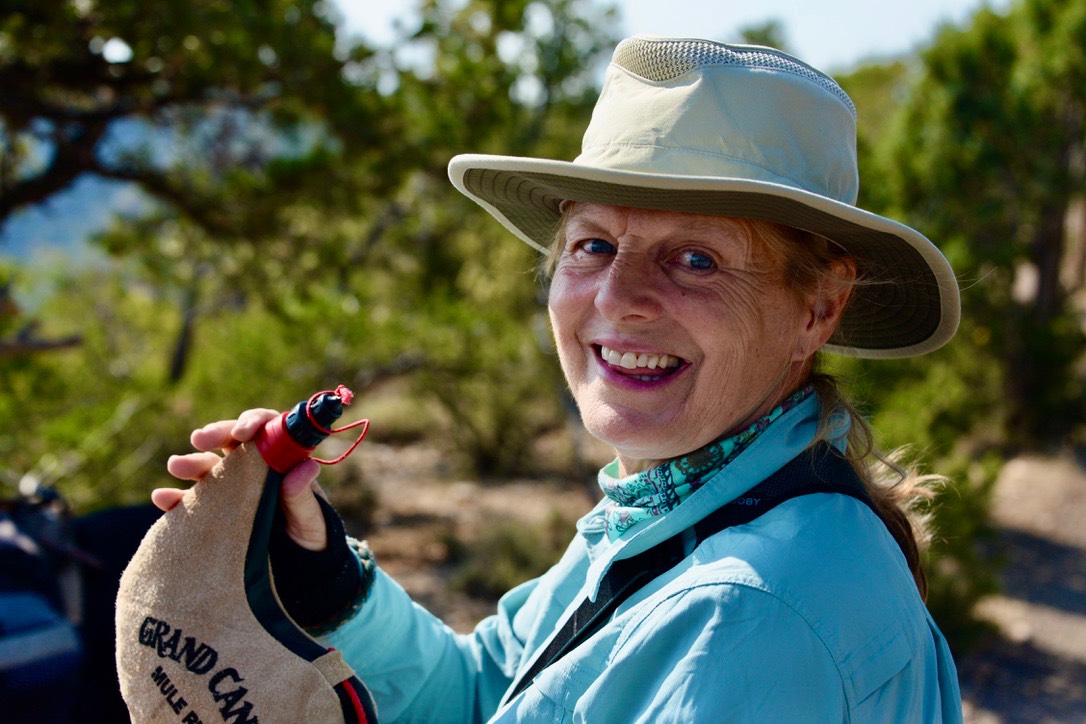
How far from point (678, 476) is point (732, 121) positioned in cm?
51

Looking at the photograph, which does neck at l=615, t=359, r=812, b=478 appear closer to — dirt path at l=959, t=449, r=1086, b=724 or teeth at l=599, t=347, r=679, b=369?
teeth at l=599, t=347, r=679, b=369

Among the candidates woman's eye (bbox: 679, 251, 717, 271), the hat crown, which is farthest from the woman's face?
the hat crown

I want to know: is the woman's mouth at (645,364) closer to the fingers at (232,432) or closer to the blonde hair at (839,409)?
the blonde hair at (839,409)

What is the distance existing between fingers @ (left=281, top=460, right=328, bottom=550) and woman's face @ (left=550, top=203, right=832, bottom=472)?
44 centimetres

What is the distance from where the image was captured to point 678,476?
4.30ft

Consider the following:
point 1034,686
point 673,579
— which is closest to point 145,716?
point 673,579

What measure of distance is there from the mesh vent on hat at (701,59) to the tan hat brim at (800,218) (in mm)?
189

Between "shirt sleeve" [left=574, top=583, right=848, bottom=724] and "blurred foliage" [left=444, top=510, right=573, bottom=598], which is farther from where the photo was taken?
"blurred foliage" [left=444, top=510, right=573, bottom=598]

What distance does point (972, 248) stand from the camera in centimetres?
920

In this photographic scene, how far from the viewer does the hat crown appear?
1.27m

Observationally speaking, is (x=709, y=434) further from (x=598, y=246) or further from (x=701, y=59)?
(x=701, y=59)

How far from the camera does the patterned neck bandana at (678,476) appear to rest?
1.31 meters

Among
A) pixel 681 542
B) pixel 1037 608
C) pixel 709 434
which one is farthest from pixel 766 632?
pixel 1037 608

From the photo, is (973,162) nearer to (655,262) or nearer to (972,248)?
(972,248)
